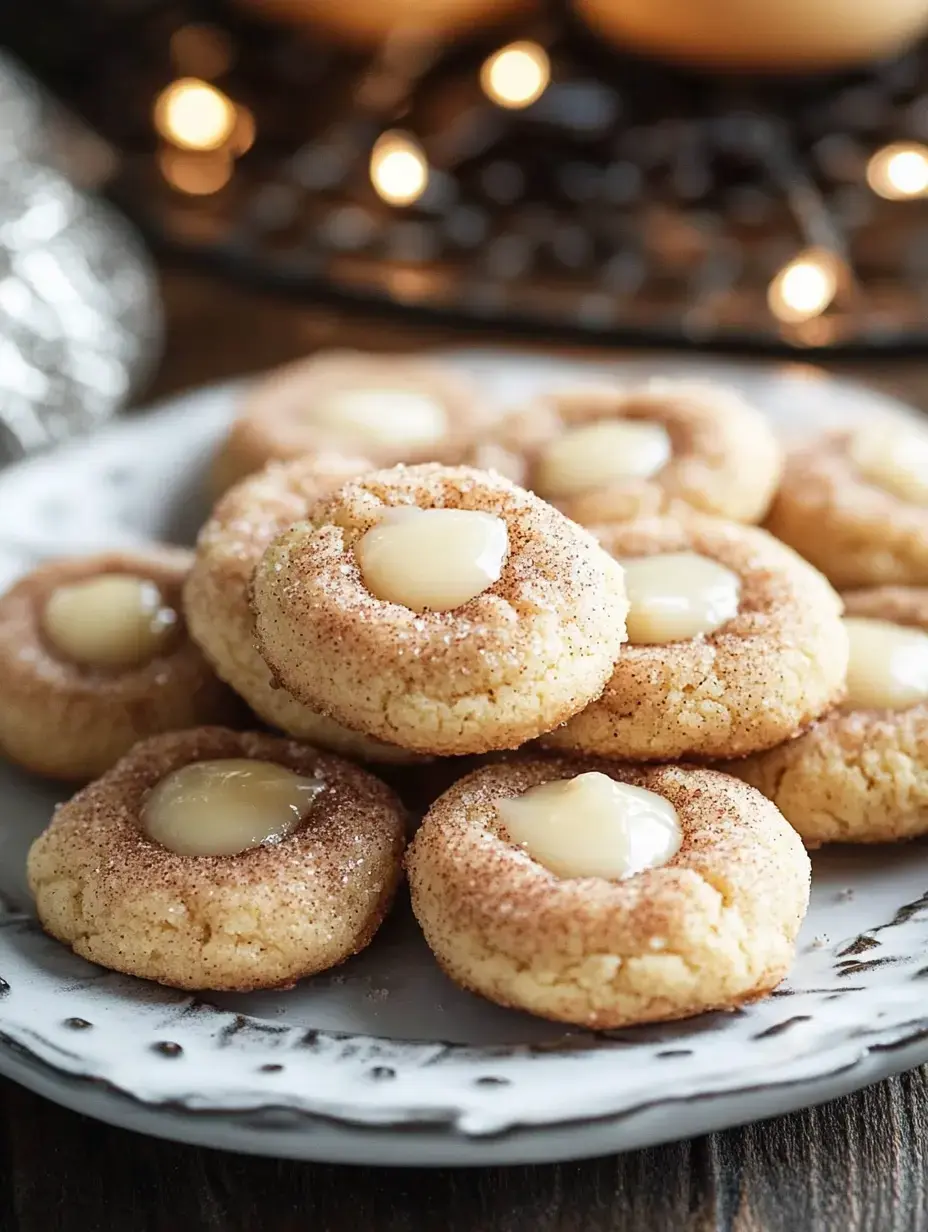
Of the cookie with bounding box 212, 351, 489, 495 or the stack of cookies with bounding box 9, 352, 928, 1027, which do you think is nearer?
the stack of cookies with bounding box 9, 352, 928, 1027

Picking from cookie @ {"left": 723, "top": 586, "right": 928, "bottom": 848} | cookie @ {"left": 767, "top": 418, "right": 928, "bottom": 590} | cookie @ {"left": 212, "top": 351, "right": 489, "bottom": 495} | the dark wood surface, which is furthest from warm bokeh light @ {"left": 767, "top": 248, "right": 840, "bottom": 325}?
the dark wood surface

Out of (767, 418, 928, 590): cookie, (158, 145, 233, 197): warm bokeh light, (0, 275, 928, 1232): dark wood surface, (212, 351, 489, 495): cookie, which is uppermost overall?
(158, 145, 233, 197): warm bokeh light

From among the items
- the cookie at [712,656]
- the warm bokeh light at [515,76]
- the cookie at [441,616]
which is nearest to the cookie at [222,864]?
the cookie at [441,616]

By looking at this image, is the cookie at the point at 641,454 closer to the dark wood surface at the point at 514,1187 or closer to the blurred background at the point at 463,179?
the dark wood surface at the point at 514,1187

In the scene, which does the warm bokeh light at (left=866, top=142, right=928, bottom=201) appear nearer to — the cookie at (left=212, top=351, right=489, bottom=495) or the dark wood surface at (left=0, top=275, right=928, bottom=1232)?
the cookie at (left=212, top=351, right=489, bottom=495)

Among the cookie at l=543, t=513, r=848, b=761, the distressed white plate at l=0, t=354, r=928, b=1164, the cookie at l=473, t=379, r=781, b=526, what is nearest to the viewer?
the distressed white plate at l=0, t=354, r=928, b=1164

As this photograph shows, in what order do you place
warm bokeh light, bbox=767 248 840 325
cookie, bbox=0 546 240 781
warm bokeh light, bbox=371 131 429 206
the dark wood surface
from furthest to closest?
warm bokeh light, bbox=371 131 429 206 → warm bokeh light, bbox=767 248 840 325 → cookie, bbox=0 546 240 781 → the dark wood surface

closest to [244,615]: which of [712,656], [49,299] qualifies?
[712,656]

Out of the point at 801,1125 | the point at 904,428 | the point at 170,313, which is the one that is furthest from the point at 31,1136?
the point at 170,313
